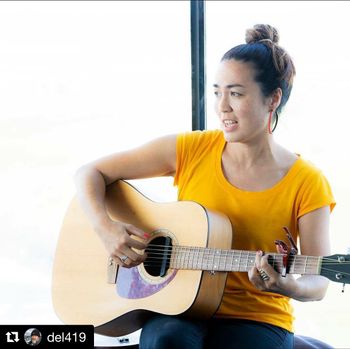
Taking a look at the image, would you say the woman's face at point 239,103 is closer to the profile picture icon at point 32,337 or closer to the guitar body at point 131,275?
the guitar body at point 131,275

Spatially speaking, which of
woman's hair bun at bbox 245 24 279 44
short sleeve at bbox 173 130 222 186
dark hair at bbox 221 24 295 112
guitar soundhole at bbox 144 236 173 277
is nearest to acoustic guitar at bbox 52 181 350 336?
guitar soundhole at bbox 144 236 173 277

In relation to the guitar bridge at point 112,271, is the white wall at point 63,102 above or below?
above

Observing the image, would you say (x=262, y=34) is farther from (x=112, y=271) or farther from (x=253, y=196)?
(x=112, y=271)

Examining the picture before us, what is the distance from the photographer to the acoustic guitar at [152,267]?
1720 mm

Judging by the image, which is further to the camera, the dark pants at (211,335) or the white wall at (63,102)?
the white wall at (63,102)

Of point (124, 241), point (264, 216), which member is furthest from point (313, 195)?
point (124, 241)

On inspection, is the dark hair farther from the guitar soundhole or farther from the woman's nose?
the guitar soundhole

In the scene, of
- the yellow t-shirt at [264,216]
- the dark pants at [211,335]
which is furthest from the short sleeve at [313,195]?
the dark pants at [211,335]

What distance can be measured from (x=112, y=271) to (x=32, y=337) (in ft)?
0.92

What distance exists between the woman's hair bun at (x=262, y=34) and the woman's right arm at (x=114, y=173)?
13.8 inches

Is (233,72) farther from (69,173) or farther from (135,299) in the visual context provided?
(69,173)

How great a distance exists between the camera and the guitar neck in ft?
5.17

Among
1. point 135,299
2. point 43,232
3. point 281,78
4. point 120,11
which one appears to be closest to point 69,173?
point 43,232

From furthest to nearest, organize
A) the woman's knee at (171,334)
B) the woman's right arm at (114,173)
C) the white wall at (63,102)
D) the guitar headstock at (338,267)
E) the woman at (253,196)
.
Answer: the white wall at (63,102), the woman's right arm at (114,173), the woman at (253,196), the woman's knee at (171,334), the guitar headstock at (338,267)
